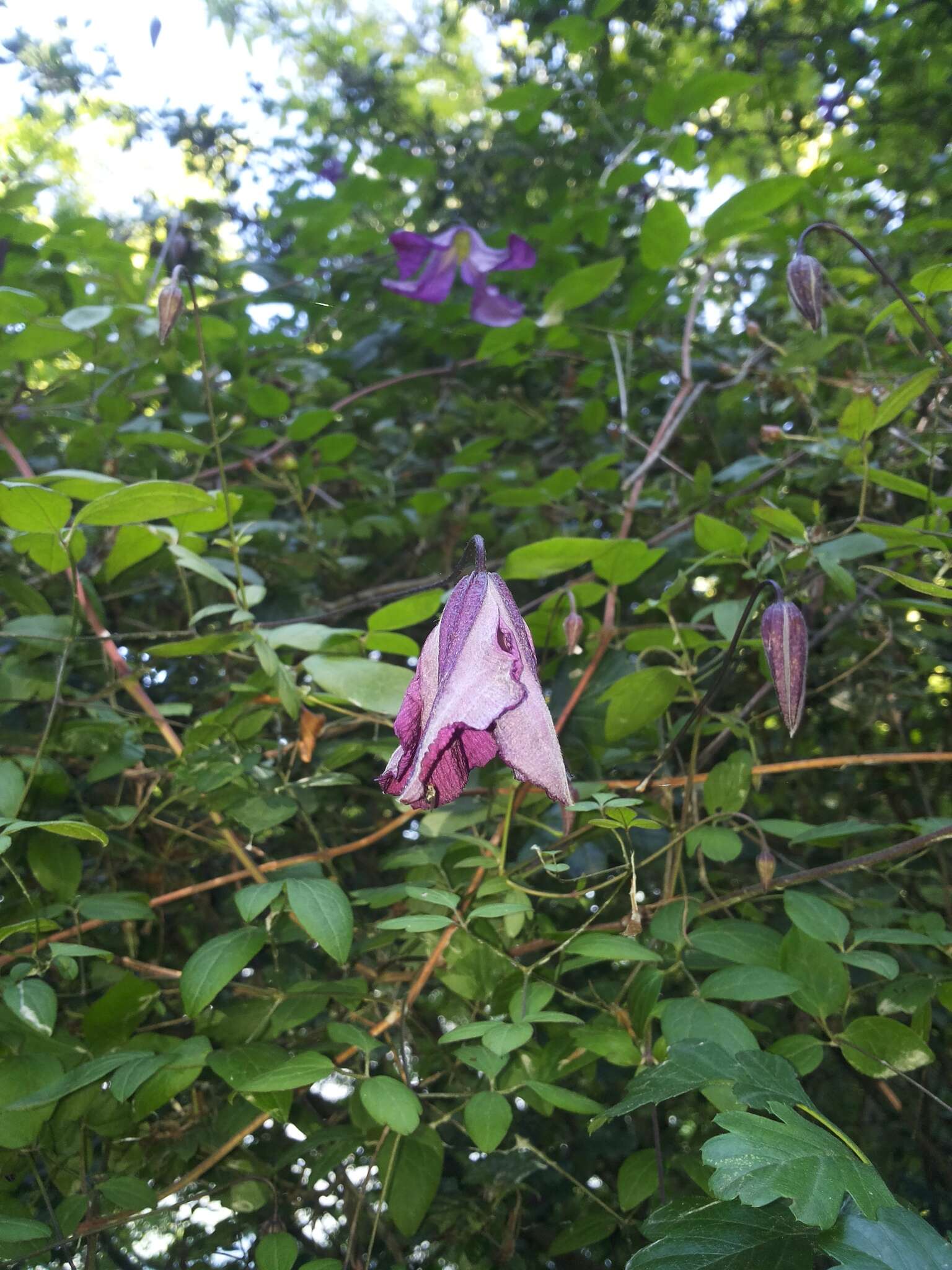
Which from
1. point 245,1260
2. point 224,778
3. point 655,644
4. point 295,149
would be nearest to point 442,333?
point 295,149

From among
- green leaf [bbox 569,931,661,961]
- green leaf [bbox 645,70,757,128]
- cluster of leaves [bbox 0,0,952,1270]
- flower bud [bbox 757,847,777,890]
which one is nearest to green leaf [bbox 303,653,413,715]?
cluster of leaves [bbox 0,0,952,1270]

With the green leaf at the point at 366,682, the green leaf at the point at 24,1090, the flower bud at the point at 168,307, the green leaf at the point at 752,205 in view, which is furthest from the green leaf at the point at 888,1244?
the green leaf at the point at 752,205

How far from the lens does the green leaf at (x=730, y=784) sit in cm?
82

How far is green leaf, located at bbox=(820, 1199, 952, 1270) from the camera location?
504mm

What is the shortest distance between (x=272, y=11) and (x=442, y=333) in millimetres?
1037

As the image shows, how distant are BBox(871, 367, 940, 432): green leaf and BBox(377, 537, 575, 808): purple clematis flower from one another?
1.52 feet

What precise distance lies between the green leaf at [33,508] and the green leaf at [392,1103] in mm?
540

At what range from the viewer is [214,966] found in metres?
0.73

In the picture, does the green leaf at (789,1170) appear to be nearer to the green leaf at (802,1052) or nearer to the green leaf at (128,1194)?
the green leaf at (802,1052)

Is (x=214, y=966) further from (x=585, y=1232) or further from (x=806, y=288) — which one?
(x=806, y=288)

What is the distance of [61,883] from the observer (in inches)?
34.2

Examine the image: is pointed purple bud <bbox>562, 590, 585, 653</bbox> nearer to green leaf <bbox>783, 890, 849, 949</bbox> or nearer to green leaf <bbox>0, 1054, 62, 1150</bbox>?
green leaf <bbox>783, 890, 849, 949</bbox>

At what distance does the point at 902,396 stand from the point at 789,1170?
0.66 metres

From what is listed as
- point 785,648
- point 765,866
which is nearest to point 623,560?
point 785,648
